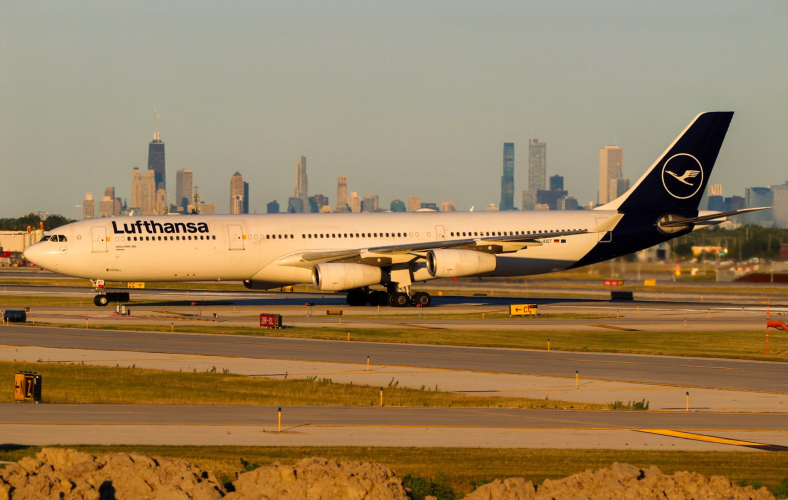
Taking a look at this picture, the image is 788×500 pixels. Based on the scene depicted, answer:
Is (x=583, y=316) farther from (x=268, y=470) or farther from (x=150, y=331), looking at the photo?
(x=268, y=470)

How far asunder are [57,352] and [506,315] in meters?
27.8

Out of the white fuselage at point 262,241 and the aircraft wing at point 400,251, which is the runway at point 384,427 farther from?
the aircraft wing at point 400,251

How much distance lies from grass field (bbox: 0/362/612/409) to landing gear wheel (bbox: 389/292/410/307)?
93.8 feet

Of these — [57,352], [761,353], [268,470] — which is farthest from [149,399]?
[761,353]

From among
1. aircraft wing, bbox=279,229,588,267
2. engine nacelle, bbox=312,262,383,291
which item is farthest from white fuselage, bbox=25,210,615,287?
engine nacelle, bbox=312,262,383,291

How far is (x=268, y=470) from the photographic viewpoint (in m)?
14.4

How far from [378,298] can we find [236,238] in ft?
33.5

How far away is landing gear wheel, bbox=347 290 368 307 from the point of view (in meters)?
62.3

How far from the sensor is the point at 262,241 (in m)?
58.6

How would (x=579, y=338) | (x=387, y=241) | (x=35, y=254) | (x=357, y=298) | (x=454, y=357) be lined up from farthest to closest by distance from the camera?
(x=357, y=298) → (x=387, y=241) → (x=35, y=254) → (x=579, y=338) → (x=454, y=357)

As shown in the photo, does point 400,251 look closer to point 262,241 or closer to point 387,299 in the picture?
point 387,299

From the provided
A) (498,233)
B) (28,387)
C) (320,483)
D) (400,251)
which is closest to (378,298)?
(400,251)

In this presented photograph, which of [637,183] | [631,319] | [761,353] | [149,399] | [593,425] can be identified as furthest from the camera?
[637,183]

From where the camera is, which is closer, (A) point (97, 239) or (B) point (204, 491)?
(B) point (204, 491)
